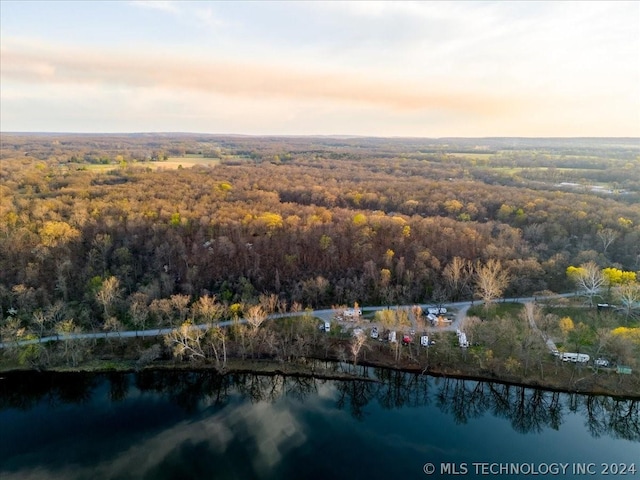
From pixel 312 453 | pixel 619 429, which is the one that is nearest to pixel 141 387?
pixel 312 453

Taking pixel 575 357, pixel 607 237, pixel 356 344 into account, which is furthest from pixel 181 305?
pixel 607 237

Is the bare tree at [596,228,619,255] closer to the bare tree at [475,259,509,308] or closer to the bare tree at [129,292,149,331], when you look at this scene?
the bare tree at [475,259,509,308]

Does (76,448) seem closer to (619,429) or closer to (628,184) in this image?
(619,429)

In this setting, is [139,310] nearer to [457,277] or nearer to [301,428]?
[301,428]

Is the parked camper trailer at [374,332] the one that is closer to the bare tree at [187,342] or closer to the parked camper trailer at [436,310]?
the parked camper trailer at [436,310]

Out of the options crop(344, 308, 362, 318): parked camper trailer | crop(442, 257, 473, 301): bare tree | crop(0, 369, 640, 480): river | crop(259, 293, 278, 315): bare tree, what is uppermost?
crop(442, 257, 473, 301): bare tree

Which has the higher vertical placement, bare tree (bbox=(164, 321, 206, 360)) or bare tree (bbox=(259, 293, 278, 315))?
bare tree (bbox=(259, 293, 278, 315))

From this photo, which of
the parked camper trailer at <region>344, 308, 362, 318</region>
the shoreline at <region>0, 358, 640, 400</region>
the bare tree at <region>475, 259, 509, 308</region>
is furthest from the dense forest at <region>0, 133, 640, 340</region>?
the shoreline at <region>0, 358, 640, 400</region>
